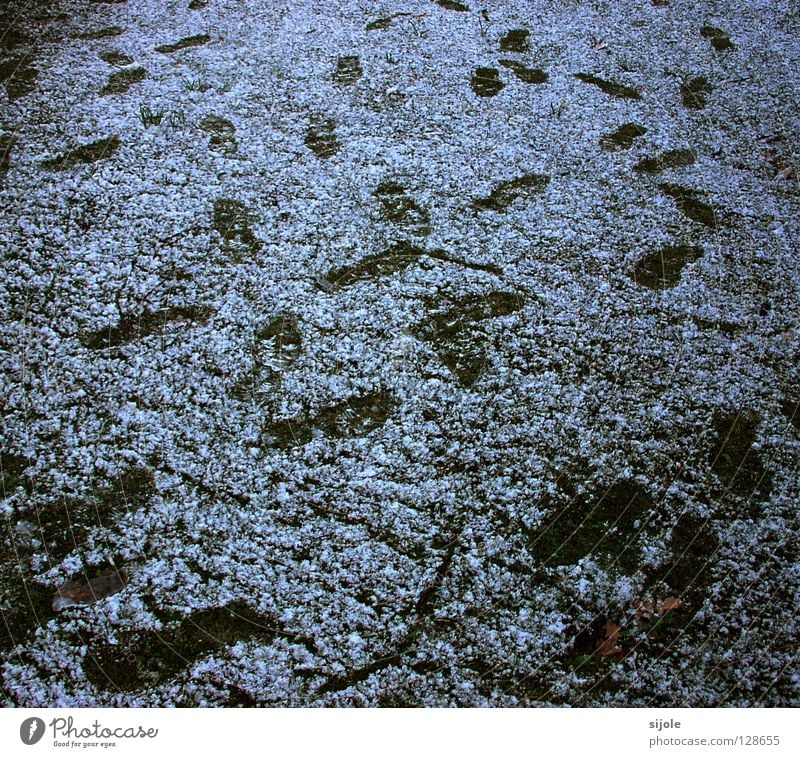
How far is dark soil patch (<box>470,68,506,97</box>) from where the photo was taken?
197 cm

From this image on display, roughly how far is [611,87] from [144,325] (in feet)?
4.70

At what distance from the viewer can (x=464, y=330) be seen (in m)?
1.43

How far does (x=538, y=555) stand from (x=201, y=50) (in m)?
1.77

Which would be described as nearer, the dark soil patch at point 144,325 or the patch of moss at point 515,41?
the dark soil patch at point 144,325

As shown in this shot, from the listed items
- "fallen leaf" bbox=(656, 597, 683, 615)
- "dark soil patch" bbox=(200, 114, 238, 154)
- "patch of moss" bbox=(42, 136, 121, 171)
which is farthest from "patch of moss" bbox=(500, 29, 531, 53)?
"fallen leaf" bbox=(656, 597, 683, 615)

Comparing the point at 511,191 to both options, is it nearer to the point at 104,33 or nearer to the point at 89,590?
the point at 89,590

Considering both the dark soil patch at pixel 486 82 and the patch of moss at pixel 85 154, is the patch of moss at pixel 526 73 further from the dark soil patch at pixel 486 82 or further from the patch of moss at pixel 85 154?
the patch of moss at pixel 85 154

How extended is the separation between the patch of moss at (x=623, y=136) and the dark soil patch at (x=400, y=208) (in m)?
0.54

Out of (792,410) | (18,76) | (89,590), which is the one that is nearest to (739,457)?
(792,410)

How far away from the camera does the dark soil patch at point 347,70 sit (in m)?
2.00

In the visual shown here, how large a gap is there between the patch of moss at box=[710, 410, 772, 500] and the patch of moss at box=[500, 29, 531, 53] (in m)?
1.36

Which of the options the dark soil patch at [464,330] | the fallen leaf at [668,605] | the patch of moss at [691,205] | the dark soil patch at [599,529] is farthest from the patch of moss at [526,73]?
the fallen leaf at [668,605]

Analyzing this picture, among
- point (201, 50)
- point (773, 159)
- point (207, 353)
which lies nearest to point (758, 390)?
point (773, 159)

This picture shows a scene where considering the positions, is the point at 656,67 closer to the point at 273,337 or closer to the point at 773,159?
the point at 773,159
